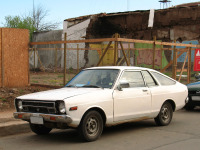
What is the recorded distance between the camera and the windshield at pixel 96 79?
7.12m

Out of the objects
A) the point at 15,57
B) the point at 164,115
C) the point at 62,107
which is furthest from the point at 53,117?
the point at 15,57

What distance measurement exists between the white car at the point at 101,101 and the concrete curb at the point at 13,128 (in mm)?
731

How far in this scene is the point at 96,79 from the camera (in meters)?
7.32

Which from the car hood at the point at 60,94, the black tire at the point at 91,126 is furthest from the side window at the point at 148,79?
the black tire at the point at 91,126

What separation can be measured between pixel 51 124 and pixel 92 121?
762 millimetres

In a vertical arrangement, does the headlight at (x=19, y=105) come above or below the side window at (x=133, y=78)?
below

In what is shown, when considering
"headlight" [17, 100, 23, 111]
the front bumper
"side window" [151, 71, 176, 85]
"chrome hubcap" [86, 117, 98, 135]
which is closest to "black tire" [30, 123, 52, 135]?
"headlight" [17, 100, 23, 111]

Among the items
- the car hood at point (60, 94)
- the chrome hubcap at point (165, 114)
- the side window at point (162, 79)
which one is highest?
the side window at point (162, 79)

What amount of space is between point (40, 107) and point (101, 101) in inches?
45.1

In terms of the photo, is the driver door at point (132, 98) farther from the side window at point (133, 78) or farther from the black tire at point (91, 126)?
the black tire at point (91, 126)

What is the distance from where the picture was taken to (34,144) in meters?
6.43

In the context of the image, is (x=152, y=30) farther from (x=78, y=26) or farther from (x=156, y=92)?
(x=156, y=92)

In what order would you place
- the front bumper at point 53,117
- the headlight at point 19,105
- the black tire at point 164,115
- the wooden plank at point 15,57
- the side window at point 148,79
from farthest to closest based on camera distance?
the wooden plank at point 15,57, the black tire at point 164,115, the side window at point 148,79, the headlight at point 19,105, the front bumper at point 53,117

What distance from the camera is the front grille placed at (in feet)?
20.3
